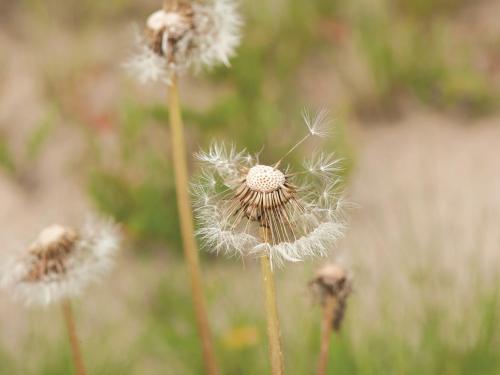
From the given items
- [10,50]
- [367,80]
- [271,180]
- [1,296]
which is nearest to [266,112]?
[367,80]

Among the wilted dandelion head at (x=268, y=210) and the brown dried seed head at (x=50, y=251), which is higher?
the brown dried seed head at (x=50, y=251)

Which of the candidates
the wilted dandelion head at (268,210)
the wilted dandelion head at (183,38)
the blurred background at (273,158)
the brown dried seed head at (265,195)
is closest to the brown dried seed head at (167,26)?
the wilted dandelion head at (183,38)

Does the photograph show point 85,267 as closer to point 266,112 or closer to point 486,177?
point 266,112

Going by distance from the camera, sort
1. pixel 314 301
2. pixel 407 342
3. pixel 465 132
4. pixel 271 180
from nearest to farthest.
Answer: pixel 271 180
pixel 314 301
pixel 407 342
pixel 465 132

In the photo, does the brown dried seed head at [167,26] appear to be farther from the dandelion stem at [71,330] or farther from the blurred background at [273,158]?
the blurred background at [273,158]

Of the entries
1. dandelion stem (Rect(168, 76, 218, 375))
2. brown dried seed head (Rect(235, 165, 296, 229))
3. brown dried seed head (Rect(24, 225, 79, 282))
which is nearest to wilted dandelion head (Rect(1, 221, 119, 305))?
brown dried seed head (Rect(24, 225, 79, 282))

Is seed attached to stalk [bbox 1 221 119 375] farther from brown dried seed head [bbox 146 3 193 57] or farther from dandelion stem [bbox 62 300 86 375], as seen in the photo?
brown dried seed head [bbox 146 3 193 57]
